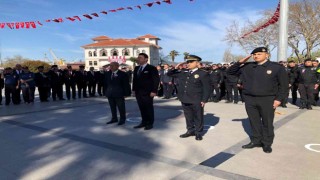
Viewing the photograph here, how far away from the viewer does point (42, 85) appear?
14688 mm

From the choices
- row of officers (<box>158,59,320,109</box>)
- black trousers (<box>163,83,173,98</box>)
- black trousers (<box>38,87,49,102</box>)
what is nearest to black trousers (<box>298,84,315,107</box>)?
row of officers (<box>158,59,320,109</box>)

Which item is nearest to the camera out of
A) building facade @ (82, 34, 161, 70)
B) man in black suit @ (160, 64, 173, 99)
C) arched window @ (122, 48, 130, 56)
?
man in black suit @ (160, 64, 173, 99)

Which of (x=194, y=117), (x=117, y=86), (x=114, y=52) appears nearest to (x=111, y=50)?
(x=114, y=52)

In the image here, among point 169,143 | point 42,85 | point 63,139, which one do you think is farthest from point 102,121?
point 42,85

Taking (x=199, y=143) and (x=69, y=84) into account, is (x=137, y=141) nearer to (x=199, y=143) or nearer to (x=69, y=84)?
(x=199, y=143)

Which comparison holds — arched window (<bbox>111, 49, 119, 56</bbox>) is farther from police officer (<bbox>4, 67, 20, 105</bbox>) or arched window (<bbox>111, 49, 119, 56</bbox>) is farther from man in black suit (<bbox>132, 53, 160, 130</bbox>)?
man in black suit (<bbox>132, 53, 160, 130</bbox>)

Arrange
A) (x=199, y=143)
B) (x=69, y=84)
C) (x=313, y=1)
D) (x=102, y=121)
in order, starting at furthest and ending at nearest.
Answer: (x=313, y=1), (x=69, y=84), (x=102, y=121), (x=199, y=143)

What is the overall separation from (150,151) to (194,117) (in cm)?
140

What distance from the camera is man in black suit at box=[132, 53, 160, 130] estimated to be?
7.64m

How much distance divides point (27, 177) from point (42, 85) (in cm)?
1085

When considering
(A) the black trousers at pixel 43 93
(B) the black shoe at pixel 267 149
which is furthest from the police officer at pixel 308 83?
(A) the black trousers at pixel 43 93

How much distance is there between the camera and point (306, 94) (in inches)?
445

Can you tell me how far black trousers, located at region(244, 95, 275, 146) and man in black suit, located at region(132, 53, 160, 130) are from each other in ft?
8.01

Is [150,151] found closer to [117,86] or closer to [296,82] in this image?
[117,86]
